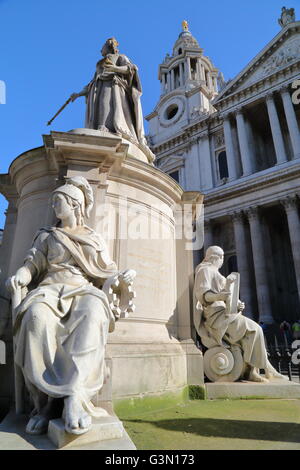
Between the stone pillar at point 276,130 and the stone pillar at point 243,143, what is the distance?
2.11 m

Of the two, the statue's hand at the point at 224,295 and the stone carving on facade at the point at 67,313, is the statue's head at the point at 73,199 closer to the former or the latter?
the stone carving on facade at the point at 67,313

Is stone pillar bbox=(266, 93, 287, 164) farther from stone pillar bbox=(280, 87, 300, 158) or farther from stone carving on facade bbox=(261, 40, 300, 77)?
stone carving on facade bbox=(261, 40, 300, 77)

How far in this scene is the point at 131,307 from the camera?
276cm

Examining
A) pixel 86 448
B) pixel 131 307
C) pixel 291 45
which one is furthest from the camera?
pixel 291 45

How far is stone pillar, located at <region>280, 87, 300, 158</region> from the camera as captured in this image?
22.5 m

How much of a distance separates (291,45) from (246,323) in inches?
1110

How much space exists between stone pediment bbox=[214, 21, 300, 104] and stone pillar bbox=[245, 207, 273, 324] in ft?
40.1

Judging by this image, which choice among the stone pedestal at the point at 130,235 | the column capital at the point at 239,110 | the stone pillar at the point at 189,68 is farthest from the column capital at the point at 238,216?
the stone pillar at the point at 189,68

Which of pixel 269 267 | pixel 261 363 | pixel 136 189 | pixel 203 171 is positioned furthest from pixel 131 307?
pixel 203 171

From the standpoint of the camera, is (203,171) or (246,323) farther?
(203,171)

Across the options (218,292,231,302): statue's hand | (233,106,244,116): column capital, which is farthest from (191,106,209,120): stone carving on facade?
(218,292,231,302): statue's hand

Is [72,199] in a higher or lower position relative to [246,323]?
higher

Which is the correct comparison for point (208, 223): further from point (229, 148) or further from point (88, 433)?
point (88, 433)

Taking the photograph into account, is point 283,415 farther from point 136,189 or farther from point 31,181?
point 31,181
